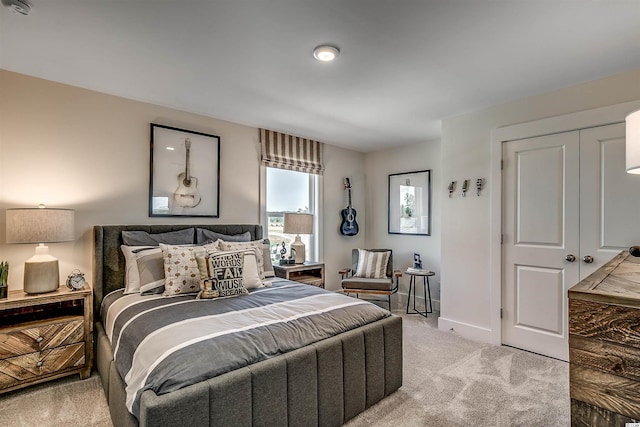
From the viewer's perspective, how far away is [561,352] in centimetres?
273

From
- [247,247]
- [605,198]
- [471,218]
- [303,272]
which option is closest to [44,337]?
[247,247]

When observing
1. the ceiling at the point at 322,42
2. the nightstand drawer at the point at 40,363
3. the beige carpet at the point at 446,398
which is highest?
the ceiling at the point at 322,42

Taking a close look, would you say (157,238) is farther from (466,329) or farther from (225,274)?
(466,329)

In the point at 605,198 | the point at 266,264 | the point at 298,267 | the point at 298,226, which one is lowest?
the point at 298,267

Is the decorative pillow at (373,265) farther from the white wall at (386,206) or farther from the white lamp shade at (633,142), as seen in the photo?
the white lamp shade at (633,142)

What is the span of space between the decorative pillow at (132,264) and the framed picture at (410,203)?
3313 millimetres

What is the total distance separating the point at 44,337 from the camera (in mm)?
2201

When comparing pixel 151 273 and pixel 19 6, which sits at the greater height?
pixel 19 6

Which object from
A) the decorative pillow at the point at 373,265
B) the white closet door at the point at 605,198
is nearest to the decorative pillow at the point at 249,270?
the decorative pillow at the point at 373,265

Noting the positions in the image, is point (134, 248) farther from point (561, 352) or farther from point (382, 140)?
point (561, 352)

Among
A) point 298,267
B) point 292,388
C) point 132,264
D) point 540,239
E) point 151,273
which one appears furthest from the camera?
point 298,267

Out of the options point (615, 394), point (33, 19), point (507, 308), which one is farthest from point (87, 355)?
point (507, 308)

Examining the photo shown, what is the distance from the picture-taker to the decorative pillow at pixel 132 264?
8.21 feet

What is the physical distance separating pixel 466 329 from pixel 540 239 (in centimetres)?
117
